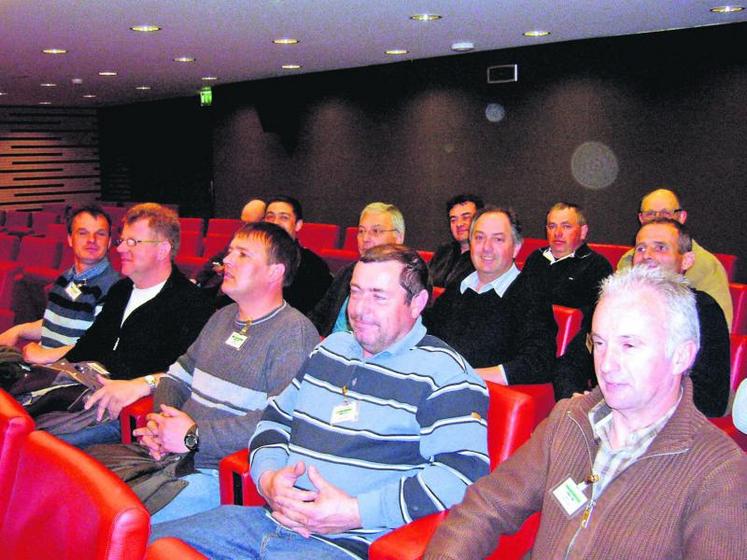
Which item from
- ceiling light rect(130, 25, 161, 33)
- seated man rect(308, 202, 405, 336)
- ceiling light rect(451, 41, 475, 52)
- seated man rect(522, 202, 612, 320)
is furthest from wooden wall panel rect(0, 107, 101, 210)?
seated man rect(522, 202, 612, 320)

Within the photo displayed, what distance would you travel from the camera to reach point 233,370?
8.39 feet

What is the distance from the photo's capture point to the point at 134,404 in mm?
2830

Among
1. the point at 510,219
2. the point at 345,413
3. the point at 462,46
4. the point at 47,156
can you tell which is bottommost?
the point at 345,413

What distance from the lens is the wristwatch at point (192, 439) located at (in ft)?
7.90

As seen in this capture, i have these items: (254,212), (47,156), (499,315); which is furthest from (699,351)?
(47,156)

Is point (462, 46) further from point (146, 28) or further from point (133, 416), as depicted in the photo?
point (133, 416)

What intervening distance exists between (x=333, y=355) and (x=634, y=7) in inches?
196

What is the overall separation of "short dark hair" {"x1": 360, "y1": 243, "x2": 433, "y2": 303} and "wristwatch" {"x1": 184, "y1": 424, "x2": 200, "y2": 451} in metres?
0.85

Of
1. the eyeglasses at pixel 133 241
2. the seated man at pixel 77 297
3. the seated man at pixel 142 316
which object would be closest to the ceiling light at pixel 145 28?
Result: the seated man at pixel 77 297

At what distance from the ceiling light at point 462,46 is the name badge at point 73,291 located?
5.44 meters

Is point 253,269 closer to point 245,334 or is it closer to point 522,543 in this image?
point 245,334

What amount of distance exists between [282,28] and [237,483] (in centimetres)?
538

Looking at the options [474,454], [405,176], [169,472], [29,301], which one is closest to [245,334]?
[169,472]

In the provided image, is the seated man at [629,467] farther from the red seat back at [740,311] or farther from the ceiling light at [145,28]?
the ceiling light at [145,28]
